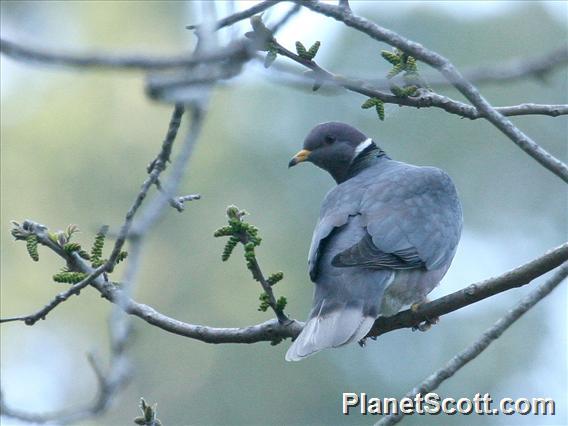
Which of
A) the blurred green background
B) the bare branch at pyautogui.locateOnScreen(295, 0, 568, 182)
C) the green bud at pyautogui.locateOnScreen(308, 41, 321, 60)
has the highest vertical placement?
the blurred green background

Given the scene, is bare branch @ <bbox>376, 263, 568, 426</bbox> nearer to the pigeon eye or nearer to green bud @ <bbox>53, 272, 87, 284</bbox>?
green bud @ <bbox>53, 272, 87, 284</bbox>

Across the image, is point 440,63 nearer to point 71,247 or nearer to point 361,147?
point 71,247

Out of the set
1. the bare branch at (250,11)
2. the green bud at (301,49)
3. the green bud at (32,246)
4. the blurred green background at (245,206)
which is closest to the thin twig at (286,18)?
the bare branch at (250,11)

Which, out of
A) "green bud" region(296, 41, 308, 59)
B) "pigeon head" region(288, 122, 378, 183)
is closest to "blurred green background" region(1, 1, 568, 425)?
"pigeon head" region(288, 122, 378, 183)

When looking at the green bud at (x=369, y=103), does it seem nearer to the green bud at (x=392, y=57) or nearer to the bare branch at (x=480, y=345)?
the green bud at (x=392, y=57)

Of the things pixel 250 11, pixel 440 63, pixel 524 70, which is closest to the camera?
pixel 524 70

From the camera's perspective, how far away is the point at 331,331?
172 inches

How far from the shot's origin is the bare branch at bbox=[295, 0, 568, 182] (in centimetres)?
338

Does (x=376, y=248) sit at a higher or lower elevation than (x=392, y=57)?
lower

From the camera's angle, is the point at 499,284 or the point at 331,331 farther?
the point at 331,331

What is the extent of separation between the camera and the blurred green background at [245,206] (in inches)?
526

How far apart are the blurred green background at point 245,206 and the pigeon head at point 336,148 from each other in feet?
19.6

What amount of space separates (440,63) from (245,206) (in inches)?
482

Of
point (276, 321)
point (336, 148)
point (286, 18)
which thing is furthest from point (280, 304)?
point (336, 148)
